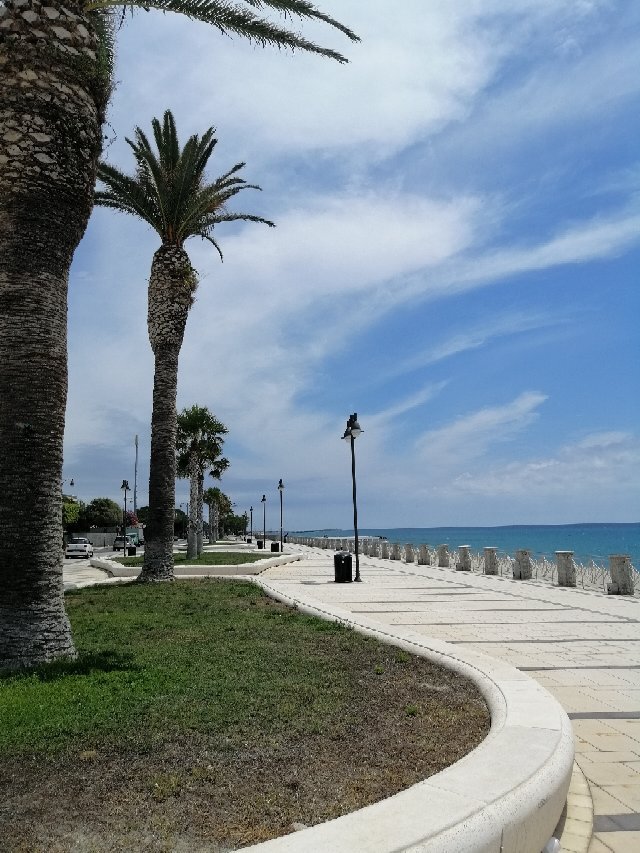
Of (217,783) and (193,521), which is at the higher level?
(193,521)

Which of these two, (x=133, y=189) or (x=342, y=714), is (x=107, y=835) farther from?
(x=133, y=189)

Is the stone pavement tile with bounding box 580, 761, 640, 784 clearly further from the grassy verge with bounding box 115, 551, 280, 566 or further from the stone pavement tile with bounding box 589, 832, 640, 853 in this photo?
the grassy verge with bounding box 115, 551, 280, 566

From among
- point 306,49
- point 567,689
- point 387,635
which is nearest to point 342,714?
point 567,689

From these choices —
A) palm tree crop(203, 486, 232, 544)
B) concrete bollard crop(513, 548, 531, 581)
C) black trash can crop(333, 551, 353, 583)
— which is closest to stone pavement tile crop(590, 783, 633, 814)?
black trash can crop(333, 551, 353, 583)

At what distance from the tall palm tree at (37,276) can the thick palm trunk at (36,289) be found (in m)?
0.01

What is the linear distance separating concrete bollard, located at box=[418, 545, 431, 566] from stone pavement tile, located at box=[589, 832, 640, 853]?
1059 inches

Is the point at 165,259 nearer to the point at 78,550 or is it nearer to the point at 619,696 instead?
the point at 619,696

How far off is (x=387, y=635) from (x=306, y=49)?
27.0ft

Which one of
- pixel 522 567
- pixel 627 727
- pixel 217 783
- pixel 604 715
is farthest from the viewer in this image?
pixel 522 567

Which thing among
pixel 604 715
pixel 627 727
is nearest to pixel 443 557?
pixel 604 715

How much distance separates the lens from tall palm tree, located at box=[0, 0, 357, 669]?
687 centimetres

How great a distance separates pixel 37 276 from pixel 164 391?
35.9 feet

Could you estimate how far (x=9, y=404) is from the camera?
702 centimetres

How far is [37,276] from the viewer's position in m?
7.30
